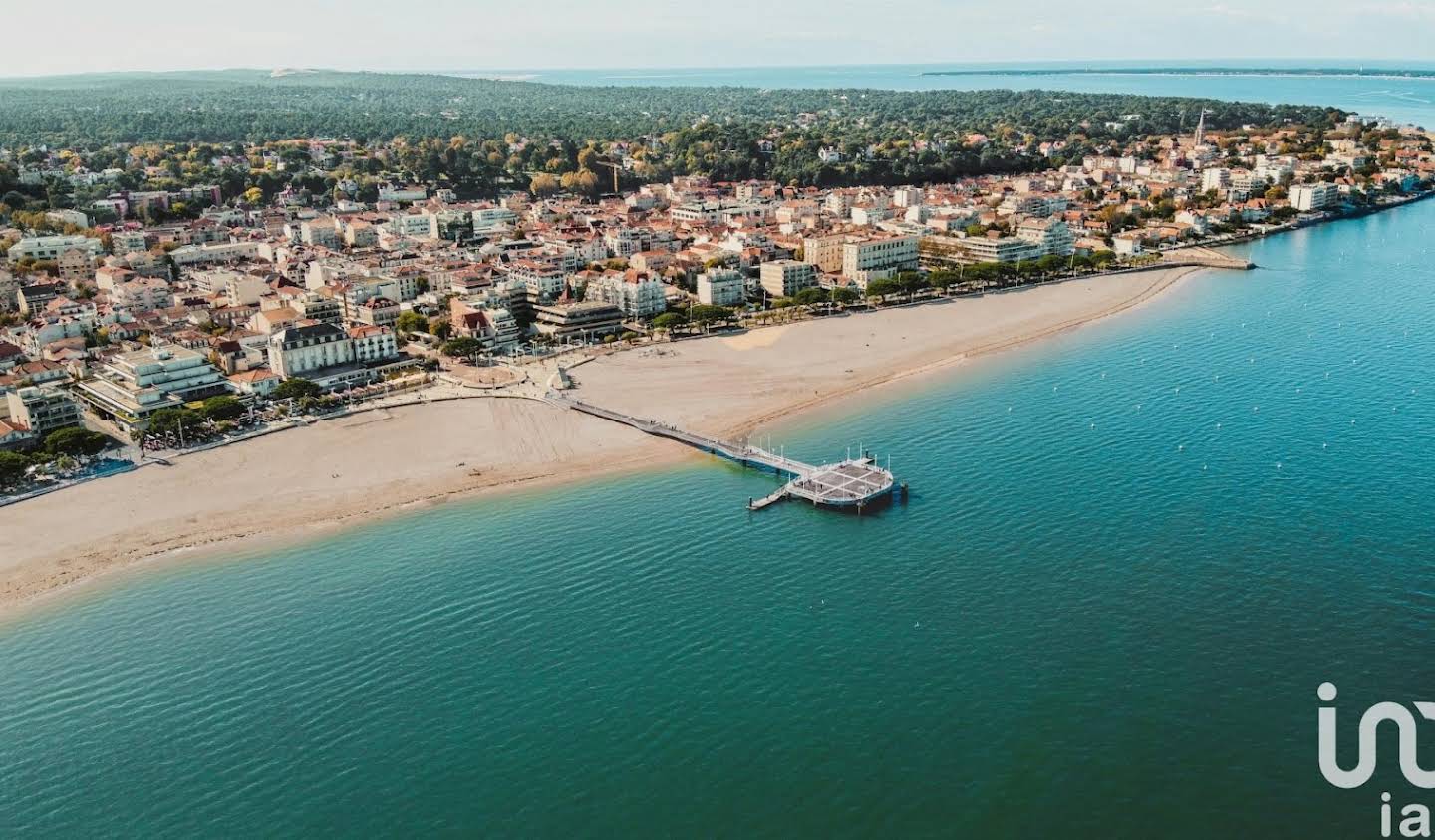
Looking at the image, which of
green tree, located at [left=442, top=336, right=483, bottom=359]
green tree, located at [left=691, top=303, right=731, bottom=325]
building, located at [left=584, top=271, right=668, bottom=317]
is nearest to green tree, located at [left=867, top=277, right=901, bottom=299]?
green tree, located at [left=691, top=303, right=731, bottom=325]

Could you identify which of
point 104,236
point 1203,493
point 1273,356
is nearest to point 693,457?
point 1203,493

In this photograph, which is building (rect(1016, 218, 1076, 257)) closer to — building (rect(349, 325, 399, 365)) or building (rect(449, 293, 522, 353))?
building (rect(449, 293, 522, 353))

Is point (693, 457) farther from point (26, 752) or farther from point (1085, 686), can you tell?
point (26, 752)

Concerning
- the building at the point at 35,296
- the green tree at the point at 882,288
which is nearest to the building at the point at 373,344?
the building at the point at 35,296

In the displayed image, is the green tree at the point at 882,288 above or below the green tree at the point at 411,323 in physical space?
above

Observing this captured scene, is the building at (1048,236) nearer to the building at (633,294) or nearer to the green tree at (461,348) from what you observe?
the building at (633,294)

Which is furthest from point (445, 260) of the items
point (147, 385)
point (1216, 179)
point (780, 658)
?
point (1216, 179)
